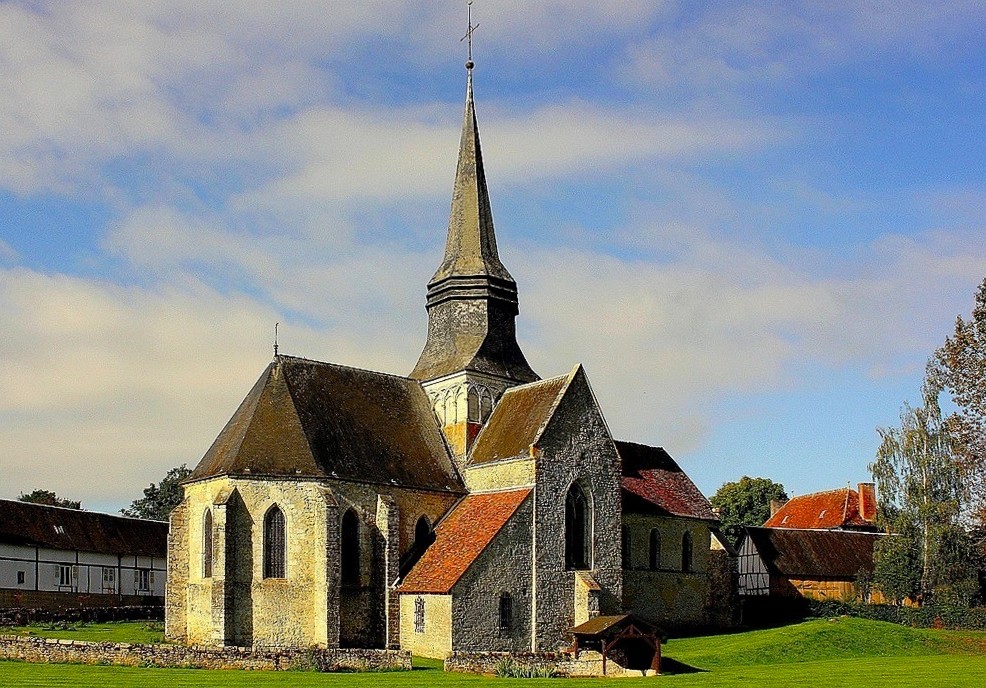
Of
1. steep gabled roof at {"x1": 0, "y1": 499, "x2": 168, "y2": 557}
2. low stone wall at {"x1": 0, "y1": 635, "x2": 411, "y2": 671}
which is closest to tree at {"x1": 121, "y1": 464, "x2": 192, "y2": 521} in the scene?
steep gabled roof at {"x1": 0, "y1": 499, "x2": 168, "y2": 557}

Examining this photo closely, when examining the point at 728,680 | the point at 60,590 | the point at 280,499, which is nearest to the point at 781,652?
the point at 728,680

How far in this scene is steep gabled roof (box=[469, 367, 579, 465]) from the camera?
45594 mm

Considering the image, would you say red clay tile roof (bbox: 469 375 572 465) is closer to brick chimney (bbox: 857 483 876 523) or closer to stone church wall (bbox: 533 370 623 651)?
stone church wall (bbox: 533 370 623 651)

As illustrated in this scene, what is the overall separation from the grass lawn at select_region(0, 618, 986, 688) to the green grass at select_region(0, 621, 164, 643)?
0.42 meters

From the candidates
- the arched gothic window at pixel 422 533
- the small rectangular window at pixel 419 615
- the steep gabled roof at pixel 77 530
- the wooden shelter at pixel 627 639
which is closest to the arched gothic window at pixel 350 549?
the small rectangular window at pixel 419 615

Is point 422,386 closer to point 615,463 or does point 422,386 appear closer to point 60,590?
point 615,463

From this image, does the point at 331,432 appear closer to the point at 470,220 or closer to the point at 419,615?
the point at 419,615

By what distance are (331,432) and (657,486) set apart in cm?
1677

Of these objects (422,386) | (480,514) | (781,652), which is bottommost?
(781,652)

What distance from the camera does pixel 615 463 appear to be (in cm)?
4684

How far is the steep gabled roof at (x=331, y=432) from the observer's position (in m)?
43.7

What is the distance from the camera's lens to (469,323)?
168ft

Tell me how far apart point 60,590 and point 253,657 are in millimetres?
27339

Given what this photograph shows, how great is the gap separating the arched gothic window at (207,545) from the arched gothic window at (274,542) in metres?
2.28
